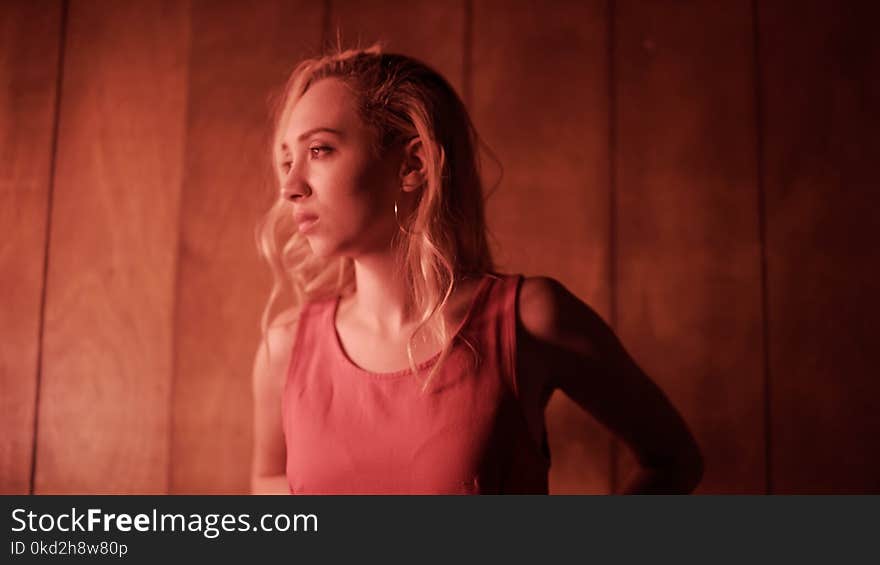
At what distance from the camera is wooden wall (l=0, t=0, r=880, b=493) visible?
2.70ft

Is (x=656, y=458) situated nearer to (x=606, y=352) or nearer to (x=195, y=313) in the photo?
(x=606, y=352)

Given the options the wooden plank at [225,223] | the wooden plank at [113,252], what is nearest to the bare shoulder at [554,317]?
the wooden plank at [225,223]

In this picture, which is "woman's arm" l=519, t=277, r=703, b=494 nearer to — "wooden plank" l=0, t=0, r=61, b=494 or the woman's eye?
the woman's eye

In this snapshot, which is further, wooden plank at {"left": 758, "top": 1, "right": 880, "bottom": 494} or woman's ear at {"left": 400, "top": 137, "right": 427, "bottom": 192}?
wooden plank at {"left": 758, "top": 1, "right": 880, "bottom": 494}

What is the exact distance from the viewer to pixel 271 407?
79cm

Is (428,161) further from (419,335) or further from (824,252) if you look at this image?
(824,252)

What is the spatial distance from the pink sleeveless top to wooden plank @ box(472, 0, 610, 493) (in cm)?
16

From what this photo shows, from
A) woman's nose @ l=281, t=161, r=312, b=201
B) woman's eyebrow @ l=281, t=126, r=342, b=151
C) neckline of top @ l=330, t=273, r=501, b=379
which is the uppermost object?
woman's eyebrow @ l=281, t=126, r=342, b=151

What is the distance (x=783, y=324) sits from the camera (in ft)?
2.70

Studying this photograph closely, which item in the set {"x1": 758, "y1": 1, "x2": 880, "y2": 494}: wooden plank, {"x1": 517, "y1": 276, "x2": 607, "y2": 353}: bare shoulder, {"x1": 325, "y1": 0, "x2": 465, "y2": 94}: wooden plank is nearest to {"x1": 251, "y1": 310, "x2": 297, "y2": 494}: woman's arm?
{"x1": 517, "y1": 276, "x2": 607, "y2": 353}: bare shoulder

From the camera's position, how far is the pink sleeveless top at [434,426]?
2.10ft

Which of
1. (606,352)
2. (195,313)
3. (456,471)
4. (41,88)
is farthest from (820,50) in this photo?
(41,88)

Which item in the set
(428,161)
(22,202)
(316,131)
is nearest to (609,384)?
(428,161)

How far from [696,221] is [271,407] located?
0.61 meters
